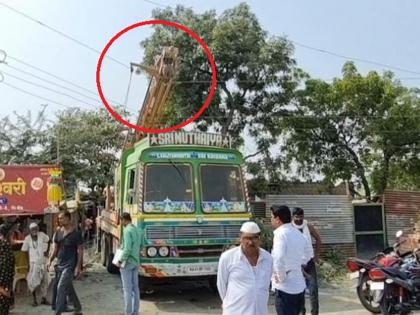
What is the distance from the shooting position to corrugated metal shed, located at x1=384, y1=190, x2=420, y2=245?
47.9 ft

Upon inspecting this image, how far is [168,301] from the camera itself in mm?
9695

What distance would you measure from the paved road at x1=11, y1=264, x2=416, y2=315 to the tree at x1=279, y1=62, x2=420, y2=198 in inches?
358

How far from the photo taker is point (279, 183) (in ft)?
59.7

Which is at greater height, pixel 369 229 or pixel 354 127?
pixel 354 127

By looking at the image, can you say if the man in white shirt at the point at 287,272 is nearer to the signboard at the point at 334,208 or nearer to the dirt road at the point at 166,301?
the dirt road at the point at 166,301

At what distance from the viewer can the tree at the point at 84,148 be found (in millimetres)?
23969

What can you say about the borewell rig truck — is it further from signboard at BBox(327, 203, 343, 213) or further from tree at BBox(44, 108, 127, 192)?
tree at BBox(44, 108, 127, 192)

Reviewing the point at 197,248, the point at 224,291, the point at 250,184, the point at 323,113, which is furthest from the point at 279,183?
the point at 224,291

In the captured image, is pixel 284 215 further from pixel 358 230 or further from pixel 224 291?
pixel 358 230

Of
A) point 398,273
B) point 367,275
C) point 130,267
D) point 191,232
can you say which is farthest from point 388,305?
point 130,267

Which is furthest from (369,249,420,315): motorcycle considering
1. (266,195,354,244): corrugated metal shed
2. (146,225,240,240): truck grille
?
(266,195,354,244): corrugated metal shed

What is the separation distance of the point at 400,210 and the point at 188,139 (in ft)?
25.1

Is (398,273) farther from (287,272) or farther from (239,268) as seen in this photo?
(239,268)

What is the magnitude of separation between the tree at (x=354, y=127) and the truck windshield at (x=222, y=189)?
9.50m
